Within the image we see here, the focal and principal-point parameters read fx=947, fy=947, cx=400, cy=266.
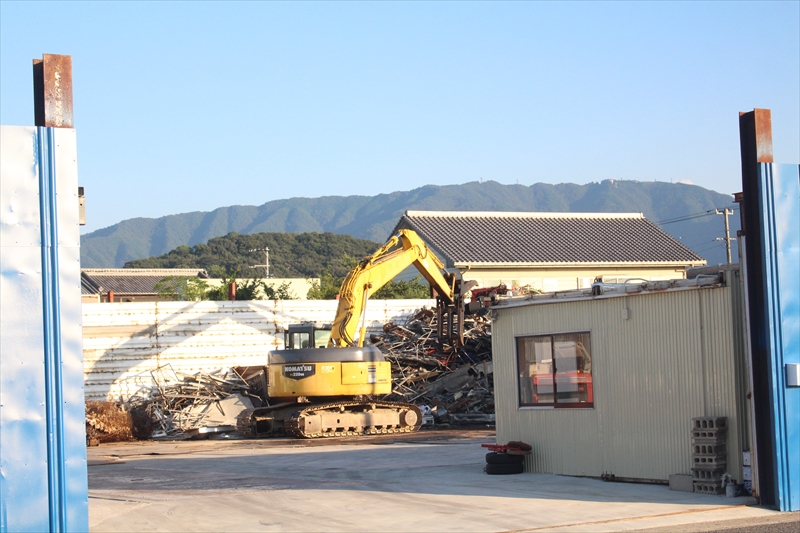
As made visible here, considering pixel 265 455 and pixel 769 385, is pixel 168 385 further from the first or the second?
pixel 769 385

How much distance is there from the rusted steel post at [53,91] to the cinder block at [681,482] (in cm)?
933

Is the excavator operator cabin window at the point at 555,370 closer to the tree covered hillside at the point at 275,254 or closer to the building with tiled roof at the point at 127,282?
the building with tiled roof at the point at 127,282

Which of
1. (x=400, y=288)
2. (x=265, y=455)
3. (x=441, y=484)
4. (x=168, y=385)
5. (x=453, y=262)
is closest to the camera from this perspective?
(x=441, y=484)

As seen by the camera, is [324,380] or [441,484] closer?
[441,484]

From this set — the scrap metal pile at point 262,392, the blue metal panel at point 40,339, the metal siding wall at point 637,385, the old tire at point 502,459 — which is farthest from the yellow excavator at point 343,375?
the blue metal panel at point 40,339

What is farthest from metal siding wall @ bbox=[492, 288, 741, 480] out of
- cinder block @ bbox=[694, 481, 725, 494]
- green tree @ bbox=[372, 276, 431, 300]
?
green tree @ bbox=[372, 276, 431, 300]

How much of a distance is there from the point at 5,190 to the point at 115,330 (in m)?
21.6

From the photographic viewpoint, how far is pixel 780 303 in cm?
1215

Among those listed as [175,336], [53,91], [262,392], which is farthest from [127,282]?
[53,91]

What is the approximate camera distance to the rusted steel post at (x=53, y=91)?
31.9 ft

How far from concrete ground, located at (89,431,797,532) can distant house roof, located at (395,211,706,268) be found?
26462mm

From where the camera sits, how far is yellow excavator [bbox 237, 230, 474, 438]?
83.4 feet

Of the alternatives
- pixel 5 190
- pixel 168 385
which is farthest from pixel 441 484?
pixel 168 385

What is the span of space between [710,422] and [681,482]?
1.09 meters
